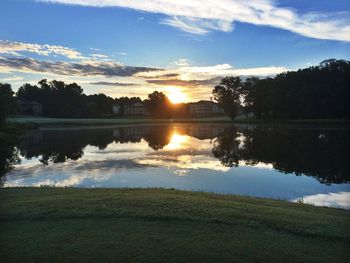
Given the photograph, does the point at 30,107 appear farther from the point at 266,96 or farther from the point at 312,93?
the point at 312,93

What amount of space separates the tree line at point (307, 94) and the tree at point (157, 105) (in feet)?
227

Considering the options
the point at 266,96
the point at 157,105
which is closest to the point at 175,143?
the point at 266,96

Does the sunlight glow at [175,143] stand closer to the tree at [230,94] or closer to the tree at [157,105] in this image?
the tree at [230,94]

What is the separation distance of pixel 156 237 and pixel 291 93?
101 meters

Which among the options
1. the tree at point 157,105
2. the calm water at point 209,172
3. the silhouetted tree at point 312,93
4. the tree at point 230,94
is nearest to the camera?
the calm water at point 209,172

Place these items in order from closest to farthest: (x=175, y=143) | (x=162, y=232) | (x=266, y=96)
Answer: (x=162, y=232) < (x=175, y=143) < (x=266, y=96)

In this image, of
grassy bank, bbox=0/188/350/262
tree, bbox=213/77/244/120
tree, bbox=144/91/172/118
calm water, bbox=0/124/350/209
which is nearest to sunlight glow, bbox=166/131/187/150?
calm water, bbox=0/124/350/209

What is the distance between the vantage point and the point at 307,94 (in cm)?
9912

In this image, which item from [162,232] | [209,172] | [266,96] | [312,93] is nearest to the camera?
[162,232]

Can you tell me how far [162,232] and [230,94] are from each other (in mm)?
135905

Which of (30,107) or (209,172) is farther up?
(30,107)

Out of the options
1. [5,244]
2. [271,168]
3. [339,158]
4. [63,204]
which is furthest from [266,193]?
[339,158]

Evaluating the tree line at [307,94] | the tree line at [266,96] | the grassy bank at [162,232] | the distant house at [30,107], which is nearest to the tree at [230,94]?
the tree line at [266,96]

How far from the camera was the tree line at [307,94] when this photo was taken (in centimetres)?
9612
